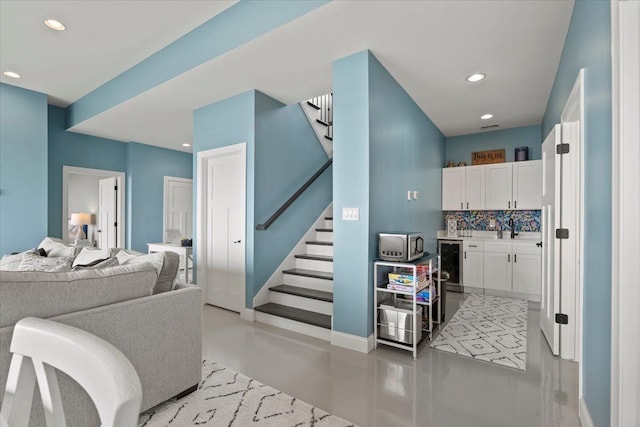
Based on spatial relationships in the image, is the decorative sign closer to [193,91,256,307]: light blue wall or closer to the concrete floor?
the concrete floor

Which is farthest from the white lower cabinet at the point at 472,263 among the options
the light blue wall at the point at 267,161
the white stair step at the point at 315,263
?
the light blue wall at the point at 267,161

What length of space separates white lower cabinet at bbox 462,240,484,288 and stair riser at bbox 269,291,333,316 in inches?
111

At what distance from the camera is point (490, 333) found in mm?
3219

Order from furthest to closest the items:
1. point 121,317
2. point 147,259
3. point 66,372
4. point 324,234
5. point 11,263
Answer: point 324,234 → point 11,263 → point 147,259 → point 121,317 → point 66,372

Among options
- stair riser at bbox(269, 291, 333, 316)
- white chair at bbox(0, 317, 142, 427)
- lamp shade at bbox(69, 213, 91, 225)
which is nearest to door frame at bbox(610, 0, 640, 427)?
white chair at bbox(0, 317, 142, 427)

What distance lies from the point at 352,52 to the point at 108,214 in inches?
230

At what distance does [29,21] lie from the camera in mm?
2906

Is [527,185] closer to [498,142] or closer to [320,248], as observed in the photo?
[498,142]

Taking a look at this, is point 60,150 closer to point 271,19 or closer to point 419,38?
point 271,19

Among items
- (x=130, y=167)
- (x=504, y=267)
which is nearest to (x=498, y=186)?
(x=504, y=267)

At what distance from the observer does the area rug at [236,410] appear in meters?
1.80

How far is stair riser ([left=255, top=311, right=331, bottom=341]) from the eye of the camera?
10.1ft

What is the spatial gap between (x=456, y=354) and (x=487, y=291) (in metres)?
2.52

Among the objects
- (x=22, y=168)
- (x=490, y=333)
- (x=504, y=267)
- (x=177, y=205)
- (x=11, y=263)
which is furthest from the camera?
(x=177, y=205)
